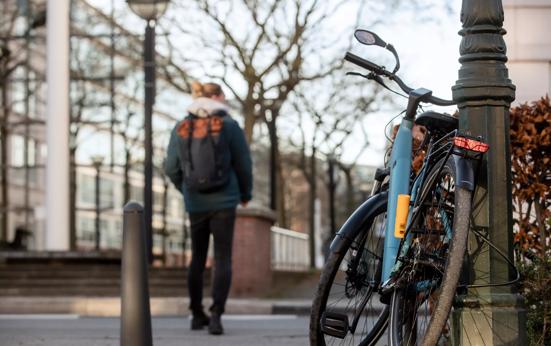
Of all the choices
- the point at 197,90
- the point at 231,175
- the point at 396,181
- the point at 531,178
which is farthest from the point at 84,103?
the point at 396,181

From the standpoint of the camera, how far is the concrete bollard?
16.7 ft

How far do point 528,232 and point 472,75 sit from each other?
1.42 metres

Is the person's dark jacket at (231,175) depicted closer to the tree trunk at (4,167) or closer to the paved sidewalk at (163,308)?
the paved sidewalk at (163,308)

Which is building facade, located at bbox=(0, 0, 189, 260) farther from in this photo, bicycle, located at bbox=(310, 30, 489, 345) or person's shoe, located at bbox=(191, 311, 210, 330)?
bicycle, located at bbox=(310, 30, 489, 345)

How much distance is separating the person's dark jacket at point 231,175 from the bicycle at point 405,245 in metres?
3.31

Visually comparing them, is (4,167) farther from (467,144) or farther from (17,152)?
(467,144)

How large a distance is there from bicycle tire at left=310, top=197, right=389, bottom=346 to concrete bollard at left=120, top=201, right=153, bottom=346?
0.83m

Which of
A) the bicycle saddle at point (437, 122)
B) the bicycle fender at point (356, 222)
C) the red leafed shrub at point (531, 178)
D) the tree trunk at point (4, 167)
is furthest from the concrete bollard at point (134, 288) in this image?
the tree trunk at point (4, 167)

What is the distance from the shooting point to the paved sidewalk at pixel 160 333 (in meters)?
7.46

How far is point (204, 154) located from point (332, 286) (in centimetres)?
367

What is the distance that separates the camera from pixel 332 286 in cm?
475

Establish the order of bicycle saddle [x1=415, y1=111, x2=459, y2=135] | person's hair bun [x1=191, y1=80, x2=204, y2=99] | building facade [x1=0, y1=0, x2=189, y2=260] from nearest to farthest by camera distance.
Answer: bicycle saddle [x1=415, y1=111, x2=459, y2=135] < person's hair bun [x1=191, y1=80, x2=204, y2=99] < building facade [x1=0, y1=0, x2=189, y2=260]

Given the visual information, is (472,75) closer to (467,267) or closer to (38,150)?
(467,267)

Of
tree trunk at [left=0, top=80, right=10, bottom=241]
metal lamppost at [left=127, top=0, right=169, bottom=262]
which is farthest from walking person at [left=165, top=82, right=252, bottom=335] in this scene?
tree trunk at [left=0, top=80, right=10, bottom=241]
